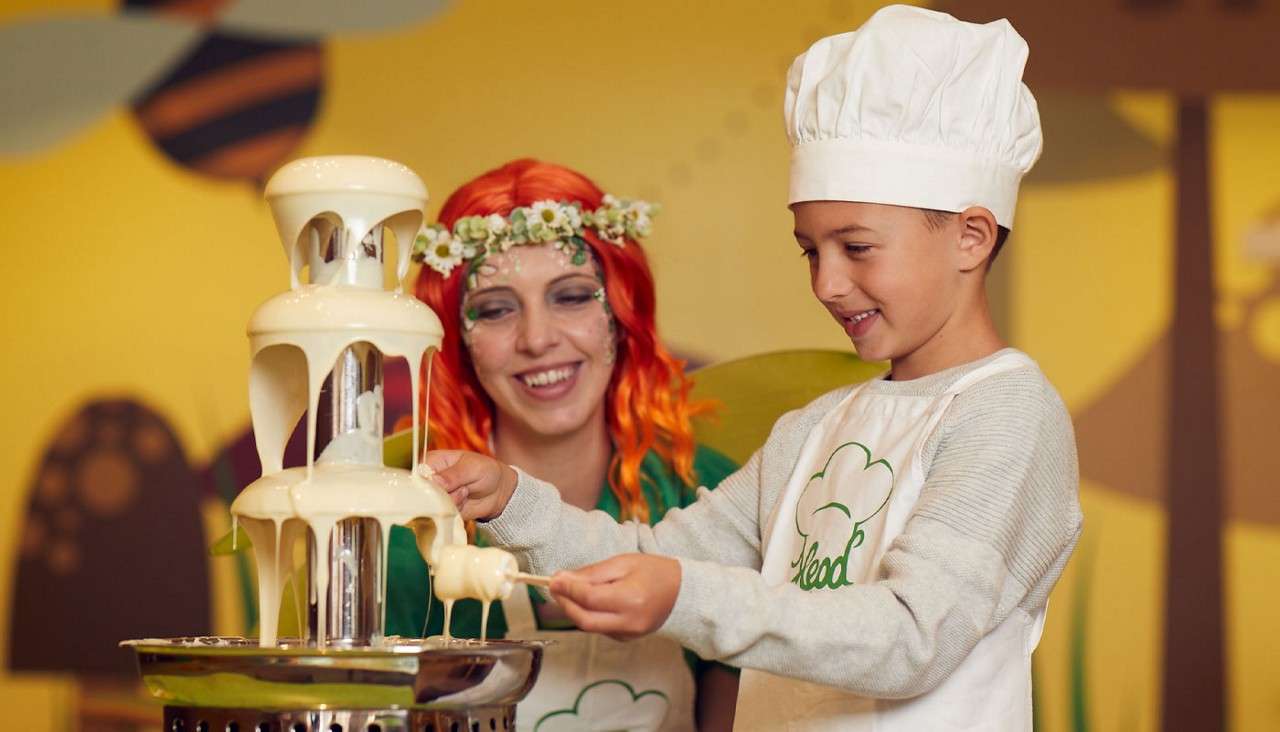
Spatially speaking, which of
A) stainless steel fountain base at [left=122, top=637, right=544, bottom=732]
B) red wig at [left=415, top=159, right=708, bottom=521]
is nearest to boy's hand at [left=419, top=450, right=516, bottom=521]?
stainless steel fountain base at [left=122, top=637, right=544, bottom=732]

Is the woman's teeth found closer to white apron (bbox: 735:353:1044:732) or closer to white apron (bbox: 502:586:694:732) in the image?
white apron (bbox: 502:586:694:732)

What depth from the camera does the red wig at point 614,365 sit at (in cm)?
237

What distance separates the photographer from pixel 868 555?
5.14 ft

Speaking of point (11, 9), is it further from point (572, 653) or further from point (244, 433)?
point (572, 653)

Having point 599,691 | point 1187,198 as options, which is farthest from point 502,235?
point 1187,198

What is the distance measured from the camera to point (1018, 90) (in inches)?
65.0

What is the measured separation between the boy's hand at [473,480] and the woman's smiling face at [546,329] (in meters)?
0.70

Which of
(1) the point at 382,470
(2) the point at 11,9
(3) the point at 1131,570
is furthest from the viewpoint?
(2) the point at 11,9

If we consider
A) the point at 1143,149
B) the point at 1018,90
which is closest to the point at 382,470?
the point at 1018,90

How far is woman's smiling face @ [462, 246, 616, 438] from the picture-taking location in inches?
91.4

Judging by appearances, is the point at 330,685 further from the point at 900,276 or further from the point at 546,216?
the point at 546,216

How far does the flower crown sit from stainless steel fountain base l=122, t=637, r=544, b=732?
1.17 meters

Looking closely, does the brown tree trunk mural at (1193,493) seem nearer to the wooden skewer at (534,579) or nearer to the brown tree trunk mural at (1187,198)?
the brown tree trunk mural at (1187,198)

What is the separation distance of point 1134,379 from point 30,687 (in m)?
2.93
